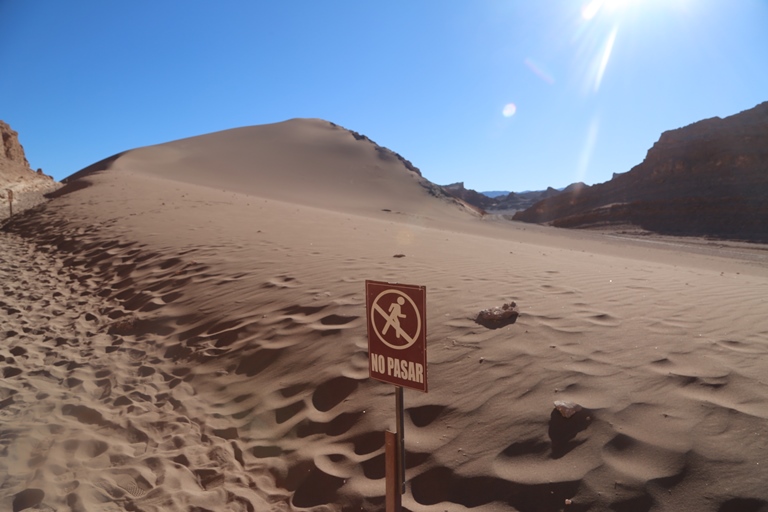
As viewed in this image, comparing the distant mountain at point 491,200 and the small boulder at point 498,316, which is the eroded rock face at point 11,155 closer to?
the small boulder at point 498,316

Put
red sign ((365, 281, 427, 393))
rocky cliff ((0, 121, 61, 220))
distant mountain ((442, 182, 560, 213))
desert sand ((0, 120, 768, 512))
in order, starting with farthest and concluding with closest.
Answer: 1. distant mountain ((442, 182, 560, 213))
2. rocky cliff ((0, 121, 61, 220))
3. desert sand ((0, 120, 768, 512))
4. red sign ((365, 281, 427, 393))

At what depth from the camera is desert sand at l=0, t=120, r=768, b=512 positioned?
9.11 feet

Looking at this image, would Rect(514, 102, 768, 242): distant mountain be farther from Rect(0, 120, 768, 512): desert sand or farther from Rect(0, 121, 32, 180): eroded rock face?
Rect(0, 121, 32, 180): eroded rock face

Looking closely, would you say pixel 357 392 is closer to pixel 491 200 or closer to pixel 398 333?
pixel 398 333

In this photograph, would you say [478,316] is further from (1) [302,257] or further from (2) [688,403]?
(1) [302,257]

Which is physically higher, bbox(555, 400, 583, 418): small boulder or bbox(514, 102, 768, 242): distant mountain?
bbox(514, 102, 768, 242): distant mountain

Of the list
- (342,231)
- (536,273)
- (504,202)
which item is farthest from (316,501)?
(504,202)

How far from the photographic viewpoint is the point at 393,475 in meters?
2.27

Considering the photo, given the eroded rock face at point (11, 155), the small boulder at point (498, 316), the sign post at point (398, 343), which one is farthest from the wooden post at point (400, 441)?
the eroded rock face at point (11, 155)

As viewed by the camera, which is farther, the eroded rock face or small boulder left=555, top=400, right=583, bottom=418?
the eroded rock face

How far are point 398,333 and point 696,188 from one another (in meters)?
51.4

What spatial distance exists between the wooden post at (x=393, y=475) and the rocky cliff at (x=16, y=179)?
18664mm

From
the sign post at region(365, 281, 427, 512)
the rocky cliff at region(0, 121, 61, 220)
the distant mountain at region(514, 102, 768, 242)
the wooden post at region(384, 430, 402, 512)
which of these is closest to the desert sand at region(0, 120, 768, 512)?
the wooden post at region(384, 430, 402, 512)

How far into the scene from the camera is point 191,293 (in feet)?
22.1
